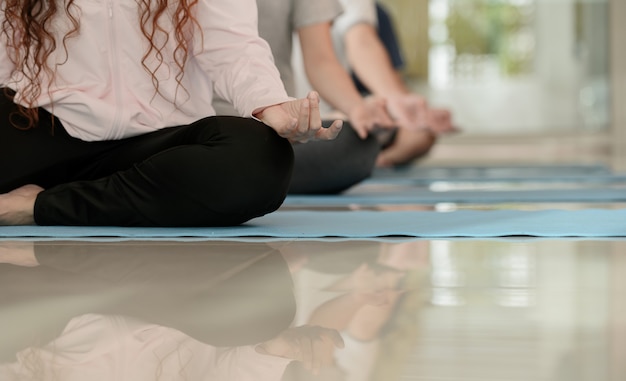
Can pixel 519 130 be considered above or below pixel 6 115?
below

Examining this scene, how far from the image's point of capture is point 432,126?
227 centimetres

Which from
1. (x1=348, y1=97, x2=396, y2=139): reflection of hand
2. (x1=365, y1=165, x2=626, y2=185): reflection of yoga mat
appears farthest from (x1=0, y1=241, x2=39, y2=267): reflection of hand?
(x1=365, y1=165, x2=626, y2=185): reflection of yoga mat

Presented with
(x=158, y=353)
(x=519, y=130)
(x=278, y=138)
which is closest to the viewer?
(x=158, y=353)

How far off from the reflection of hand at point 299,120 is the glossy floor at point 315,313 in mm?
163

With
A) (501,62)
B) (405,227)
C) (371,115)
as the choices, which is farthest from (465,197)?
(501,62)

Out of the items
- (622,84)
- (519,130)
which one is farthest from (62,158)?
(519,130)

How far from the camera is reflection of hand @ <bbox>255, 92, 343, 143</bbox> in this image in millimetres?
1323

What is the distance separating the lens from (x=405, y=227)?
5.05ft

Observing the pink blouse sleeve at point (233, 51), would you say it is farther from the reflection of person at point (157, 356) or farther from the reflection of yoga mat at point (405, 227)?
the reflection of person at point (157, 356)

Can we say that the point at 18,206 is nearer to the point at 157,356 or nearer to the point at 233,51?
the point at 233,51

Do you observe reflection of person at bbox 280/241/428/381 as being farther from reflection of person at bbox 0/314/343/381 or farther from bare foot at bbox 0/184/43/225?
bare foot at bbox 0/184/43/225

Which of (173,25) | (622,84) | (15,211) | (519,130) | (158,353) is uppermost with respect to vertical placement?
(173,25)

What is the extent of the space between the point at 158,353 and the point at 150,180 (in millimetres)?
860

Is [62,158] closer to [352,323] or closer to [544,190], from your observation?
[352,323]
